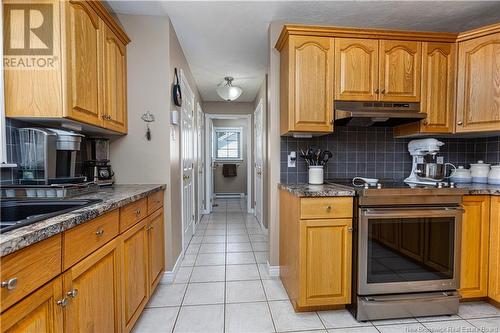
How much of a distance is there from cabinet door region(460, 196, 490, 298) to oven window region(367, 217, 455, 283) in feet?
0.57

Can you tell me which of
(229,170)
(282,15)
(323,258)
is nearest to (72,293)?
(323,258)

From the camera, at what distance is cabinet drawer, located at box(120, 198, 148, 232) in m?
1.42

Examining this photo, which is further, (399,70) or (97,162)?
(399,70)

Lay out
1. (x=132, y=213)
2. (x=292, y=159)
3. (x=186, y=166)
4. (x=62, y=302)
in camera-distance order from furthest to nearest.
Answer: (x=186, y=166)
(x=292, y=159)
(x=132, y=213)
(x=62, y=302)

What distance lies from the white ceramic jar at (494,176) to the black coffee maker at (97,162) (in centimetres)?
323

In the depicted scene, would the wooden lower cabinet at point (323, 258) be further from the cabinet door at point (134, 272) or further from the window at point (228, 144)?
the window at point (228, 144)

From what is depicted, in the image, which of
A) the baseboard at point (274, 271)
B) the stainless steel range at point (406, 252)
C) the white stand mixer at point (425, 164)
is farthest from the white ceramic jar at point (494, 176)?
the baseboard at point (274, 271)

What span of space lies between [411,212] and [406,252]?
0.29 metres

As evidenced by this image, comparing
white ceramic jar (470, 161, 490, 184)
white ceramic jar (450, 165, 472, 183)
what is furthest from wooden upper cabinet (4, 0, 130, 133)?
white ceramic jar (470, 161, 490, 184)

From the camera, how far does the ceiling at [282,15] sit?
6.67 ft

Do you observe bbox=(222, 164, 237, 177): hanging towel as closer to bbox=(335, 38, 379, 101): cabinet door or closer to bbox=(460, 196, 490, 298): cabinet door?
bbox=(335, 38, 379, 101): cabinet door

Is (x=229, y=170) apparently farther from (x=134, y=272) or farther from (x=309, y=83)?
(x=134, y=272)

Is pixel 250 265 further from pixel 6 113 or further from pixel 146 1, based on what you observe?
pixel 146 1

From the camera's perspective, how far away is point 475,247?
187 cm
